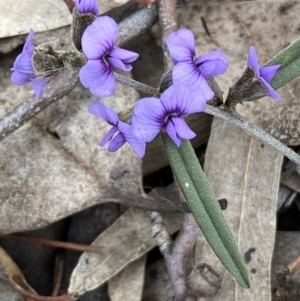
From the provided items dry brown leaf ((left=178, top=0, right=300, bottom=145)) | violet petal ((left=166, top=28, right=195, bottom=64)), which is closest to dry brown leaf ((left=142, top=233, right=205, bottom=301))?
dry brown leaf ((left=178, top=0, right=300, bottom=145))

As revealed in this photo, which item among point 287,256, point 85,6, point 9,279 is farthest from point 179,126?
point 9,279

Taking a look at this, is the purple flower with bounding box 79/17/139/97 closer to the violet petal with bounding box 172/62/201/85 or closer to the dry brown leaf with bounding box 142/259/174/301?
the violet petal with bounding box 172/62/201/85

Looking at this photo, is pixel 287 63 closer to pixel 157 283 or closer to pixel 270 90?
pixel 270 90

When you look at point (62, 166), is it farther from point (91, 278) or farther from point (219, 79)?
point (219, 79)

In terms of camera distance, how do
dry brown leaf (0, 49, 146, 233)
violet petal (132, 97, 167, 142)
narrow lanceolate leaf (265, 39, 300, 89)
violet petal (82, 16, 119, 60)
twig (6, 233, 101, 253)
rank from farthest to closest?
twig (6, 233, 101, 253), dry brown leaf (0, 49, 146, 233), narrow lanceolate leaf (265, 39, 300, 89), violet petal (132, 97, 167, 142), violet petal (82, 16, 119, 60)

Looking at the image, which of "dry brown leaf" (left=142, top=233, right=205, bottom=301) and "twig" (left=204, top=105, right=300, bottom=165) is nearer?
"twig" (left=204, top=105, right=300, bottom=165)

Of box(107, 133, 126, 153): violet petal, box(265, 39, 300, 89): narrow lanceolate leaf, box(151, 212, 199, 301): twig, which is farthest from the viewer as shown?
box(151, 212, 199, 301): twig

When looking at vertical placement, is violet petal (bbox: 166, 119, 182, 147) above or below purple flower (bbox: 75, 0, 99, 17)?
below
